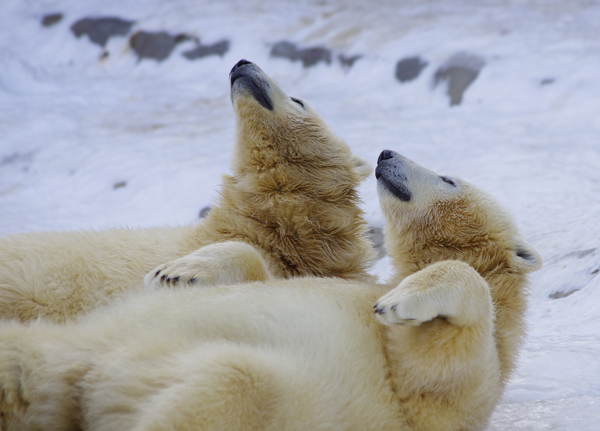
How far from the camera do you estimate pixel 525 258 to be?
2889mm

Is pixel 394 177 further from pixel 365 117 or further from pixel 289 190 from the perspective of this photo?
pixel 365 117

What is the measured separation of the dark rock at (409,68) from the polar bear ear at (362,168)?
5.03m

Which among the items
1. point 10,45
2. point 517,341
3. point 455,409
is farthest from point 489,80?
point 10,45

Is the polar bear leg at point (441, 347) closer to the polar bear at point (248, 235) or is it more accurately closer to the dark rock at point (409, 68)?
the polar bear at point (248, 235)

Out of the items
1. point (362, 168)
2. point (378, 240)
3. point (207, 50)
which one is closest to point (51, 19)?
point (207, 50)

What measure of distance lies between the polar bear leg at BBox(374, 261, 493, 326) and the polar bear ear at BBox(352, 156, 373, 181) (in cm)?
161

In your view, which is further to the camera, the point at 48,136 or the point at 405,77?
the point at 405,77

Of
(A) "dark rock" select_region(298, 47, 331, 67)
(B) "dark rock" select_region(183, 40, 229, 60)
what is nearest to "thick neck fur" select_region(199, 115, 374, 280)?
(A) "dark rock" select_region(298, 47, 331, 67)

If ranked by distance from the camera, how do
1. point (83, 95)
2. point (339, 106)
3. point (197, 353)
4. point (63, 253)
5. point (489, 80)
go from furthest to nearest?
1. point (83, 95)
2. point (339, 106)
3. point (489, 80)
4. point (63, 253)
5. point (197, 353)

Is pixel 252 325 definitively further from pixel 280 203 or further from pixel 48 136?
pixel 48 136

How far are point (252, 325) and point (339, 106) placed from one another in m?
6.71

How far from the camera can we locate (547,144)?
6.46m

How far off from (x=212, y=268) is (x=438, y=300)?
106cm

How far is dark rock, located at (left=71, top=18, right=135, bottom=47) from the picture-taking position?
426 inches
